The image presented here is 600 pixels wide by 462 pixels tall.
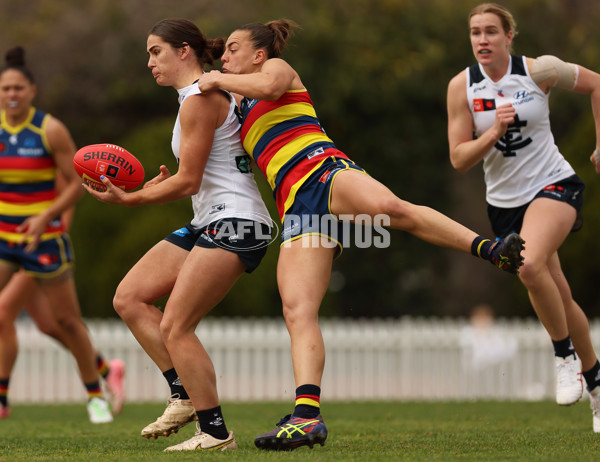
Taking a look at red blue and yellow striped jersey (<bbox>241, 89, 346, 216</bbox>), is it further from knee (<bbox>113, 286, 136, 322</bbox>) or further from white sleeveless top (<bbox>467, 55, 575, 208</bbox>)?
white sleeveless top (<bbox>467, 55, 575, 208</bbox>)

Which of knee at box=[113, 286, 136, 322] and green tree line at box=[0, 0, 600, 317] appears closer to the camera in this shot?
knee at box=[113, 286, 136, 322]

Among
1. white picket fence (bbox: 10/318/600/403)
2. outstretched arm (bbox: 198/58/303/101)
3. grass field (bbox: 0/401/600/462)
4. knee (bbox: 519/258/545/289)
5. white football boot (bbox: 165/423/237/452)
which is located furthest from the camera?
white picket fence (bbox: 10/318/600/403)

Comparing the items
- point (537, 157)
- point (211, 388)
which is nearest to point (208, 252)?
point (211, 388)

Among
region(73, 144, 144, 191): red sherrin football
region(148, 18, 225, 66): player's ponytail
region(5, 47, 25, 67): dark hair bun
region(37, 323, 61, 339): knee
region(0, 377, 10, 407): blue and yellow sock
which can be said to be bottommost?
region(0, 377, 10, 407): blue and yellow sock

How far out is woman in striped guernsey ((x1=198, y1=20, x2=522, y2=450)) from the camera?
467 cm

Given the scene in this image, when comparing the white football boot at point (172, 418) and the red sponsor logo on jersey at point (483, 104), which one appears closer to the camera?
the white football boot at point (172, 418)

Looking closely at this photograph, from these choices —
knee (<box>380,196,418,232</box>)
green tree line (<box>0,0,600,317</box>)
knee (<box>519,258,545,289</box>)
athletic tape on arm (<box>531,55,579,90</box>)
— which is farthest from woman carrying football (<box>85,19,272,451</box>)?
green tree line (<box>0,0,600,317</box>)

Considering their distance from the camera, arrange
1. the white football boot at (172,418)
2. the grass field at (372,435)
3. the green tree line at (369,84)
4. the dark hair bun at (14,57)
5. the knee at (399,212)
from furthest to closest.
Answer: the green tree line at (369,84) → the dark hair bun at (14,57) → the white football boot at (172,418) → the knee at (399,212) → the grass field at (372,435)

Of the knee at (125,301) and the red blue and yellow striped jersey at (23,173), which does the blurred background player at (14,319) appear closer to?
the red blue and yellow striped jersey at (23,173)

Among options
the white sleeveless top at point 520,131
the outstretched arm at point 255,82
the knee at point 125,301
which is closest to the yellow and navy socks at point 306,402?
the knee at point 125,301

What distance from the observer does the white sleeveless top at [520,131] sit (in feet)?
19.6

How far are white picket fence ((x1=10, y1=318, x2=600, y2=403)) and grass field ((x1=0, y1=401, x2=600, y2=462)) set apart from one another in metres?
3.67

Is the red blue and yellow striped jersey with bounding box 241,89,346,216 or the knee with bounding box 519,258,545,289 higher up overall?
the red blue and yellow striped jersey with bounding box 241,89,346,216

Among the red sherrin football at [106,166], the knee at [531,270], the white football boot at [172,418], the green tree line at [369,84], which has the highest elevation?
the green tree line at [369,84]
